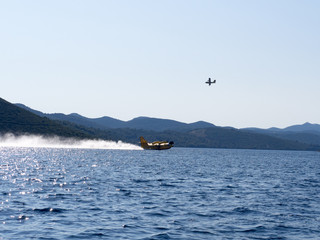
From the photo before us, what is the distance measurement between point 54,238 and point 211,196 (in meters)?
27.8

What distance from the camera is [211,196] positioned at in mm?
52438

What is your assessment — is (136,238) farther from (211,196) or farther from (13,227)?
(211,196)

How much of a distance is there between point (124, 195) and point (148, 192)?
5118mm

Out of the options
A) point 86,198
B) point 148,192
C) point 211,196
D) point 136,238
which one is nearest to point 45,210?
point 86,198

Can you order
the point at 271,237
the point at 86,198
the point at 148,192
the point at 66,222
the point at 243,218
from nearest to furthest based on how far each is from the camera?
1. the point at 271,237
2. the point at 66,222
3. the point at 243,218
4. the point at 86,198
5. the point at 148,192

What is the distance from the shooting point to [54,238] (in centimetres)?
2859

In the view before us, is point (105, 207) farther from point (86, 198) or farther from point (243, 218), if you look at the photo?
point (243, 218)

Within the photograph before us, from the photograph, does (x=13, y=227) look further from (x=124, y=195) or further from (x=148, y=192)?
(x=148, y=192)

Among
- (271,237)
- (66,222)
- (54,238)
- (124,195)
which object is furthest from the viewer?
(124,195)

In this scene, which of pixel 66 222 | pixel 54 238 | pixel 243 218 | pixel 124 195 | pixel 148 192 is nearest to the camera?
pixel 54 238

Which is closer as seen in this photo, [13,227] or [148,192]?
[13,227]

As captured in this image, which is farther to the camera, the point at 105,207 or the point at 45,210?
the point at 105,207

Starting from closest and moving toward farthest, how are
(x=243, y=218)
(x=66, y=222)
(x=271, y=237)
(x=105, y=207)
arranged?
1. (x=271, y=237)
2. (x=66, y=222)
3. (x=243, y=218)
4. (x=105, y=207)

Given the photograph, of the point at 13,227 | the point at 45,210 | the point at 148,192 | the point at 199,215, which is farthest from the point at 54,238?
the point at 148,192
